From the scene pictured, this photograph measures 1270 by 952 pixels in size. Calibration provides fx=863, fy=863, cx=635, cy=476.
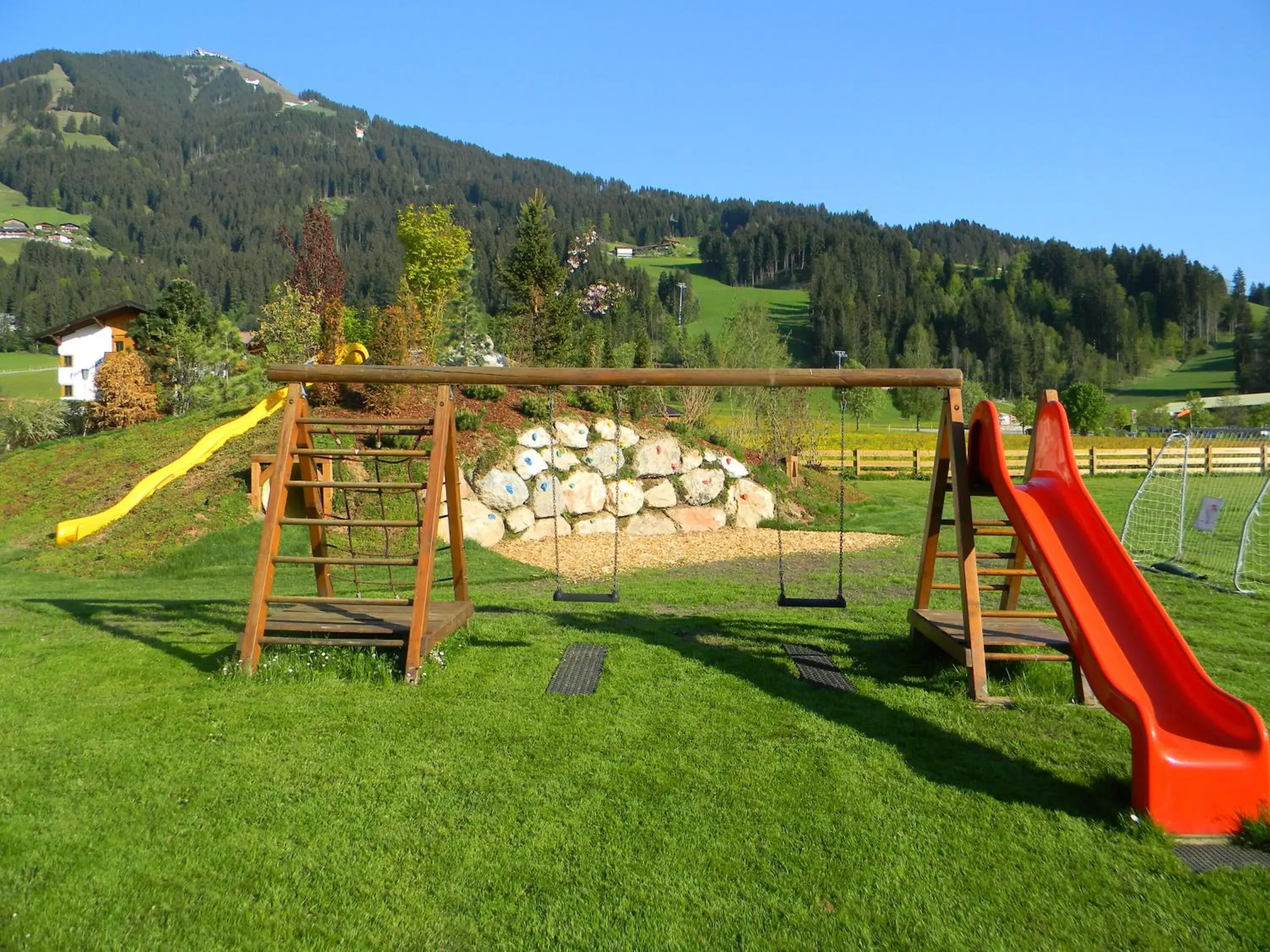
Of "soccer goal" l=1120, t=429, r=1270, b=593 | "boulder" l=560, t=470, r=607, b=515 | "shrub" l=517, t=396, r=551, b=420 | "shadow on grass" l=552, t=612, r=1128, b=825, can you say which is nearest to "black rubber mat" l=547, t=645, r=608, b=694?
"shadow on grass" l=552, t=612, r=1128, b=825

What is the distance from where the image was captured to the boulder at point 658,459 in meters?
16.3

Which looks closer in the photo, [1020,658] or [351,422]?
[1020,658]

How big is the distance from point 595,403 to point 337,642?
1176cm

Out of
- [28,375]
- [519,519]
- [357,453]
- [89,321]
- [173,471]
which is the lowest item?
[519,519]

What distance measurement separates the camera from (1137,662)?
14.0ft

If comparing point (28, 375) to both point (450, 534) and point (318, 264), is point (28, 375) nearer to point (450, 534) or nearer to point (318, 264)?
point (318, 264)

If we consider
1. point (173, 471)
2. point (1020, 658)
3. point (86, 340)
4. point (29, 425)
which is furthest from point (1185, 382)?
point (1020, 658)

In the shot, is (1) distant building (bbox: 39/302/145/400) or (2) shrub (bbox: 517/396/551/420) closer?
(2) shrub (bbox: 517/396/551/420)

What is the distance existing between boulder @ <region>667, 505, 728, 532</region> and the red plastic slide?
10664 mm

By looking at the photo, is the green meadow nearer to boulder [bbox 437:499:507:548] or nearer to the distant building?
the distant building

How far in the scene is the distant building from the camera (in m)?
39.6

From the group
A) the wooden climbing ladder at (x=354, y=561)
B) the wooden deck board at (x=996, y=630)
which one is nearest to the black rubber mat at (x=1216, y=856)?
the wooden deck board at (x=996, y=630)

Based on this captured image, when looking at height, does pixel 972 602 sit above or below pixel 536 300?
below

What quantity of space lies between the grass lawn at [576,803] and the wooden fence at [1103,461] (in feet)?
75.3
